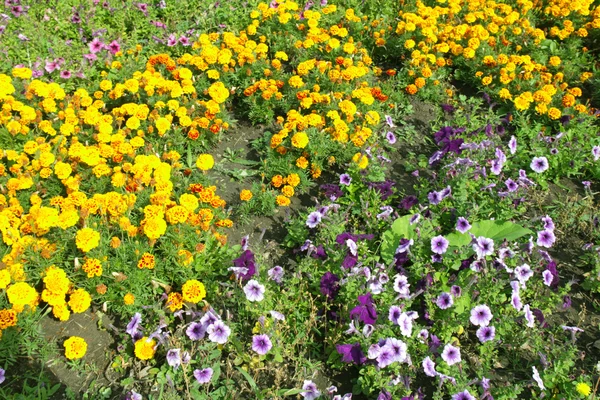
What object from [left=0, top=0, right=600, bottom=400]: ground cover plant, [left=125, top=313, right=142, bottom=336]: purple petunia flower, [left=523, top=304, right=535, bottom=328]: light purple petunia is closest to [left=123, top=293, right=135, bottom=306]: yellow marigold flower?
[left=0, top=0, right=600, bottom=400]: ground cover plant

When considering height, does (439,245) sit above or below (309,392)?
above

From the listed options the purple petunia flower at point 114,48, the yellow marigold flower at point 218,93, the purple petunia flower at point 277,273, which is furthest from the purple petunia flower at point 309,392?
the purple petunia flower at point 114,48

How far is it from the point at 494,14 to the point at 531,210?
2826 mm

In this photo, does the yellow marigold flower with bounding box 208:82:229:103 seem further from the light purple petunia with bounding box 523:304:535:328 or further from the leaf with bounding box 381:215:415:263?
the light purple petunia with bounding box 523:304:535:328

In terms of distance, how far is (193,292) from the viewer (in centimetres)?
329

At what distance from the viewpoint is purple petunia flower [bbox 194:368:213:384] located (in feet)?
9.89

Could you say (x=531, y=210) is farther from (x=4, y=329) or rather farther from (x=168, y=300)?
(x=4, y=329)

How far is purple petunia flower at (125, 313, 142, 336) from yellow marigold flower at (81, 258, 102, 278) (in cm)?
41

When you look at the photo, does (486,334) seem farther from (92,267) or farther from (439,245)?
(92,267)

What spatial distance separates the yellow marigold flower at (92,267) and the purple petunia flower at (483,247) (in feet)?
8.26

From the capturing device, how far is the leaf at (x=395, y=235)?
150 inches

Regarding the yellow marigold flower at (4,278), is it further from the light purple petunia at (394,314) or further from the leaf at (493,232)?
the leaf at (493,232)

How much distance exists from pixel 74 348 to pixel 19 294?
19.1 inches

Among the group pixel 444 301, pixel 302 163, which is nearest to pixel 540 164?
pixel 444 301
